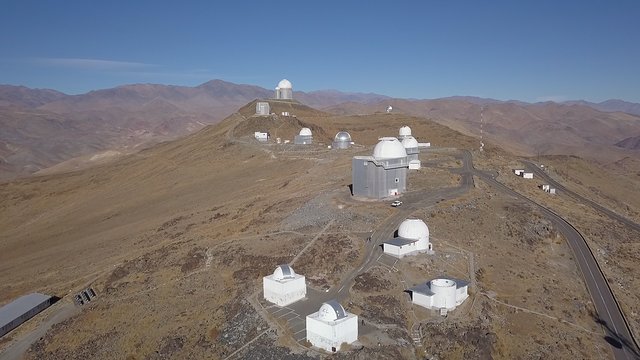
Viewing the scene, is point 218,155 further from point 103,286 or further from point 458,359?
point 458,359

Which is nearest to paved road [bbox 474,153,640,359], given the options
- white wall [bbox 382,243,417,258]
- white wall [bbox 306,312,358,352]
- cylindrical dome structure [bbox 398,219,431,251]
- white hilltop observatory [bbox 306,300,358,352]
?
cylindrical dome structure [bbox 398,219,431,251]

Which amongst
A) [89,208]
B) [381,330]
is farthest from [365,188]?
[89,208]

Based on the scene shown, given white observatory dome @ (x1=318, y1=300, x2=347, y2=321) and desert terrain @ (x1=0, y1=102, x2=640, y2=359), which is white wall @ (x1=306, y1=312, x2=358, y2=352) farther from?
desert terrain @ (x1=0, y1=102, x2=640, y2=359)

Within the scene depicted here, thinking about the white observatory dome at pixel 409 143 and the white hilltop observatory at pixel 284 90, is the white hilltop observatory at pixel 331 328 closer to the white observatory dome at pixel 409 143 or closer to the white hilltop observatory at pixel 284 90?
the white observatory dome at pixel 409 143

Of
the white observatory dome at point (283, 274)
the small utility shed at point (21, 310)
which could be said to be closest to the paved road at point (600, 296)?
the white observatory dome at point (283, 274)

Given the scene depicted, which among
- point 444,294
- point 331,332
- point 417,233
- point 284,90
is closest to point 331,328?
point 331,332

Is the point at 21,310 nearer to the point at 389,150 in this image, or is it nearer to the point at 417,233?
the point at 417,233
